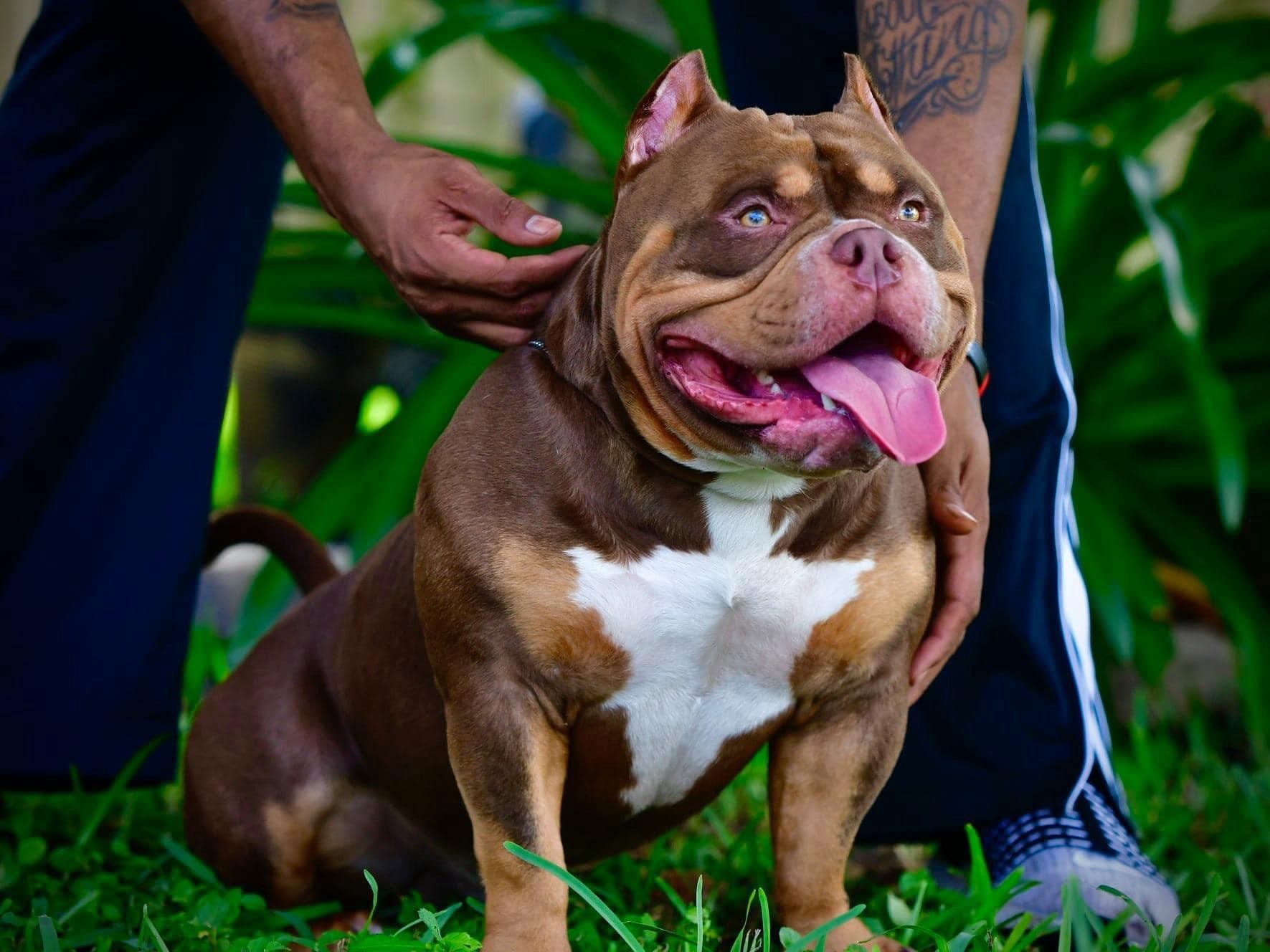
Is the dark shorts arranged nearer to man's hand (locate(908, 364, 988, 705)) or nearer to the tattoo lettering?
man's hand (locate(908, 364, 988, 705))

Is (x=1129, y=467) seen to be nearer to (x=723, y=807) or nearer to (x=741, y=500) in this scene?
(x=723, y=807)

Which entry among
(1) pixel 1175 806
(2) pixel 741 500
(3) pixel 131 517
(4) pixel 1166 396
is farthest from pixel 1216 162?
(3) pixel 131 517

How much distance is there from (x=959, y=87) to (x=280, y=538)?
151cm

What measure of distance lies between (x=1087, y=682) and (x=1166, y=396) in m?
1.62

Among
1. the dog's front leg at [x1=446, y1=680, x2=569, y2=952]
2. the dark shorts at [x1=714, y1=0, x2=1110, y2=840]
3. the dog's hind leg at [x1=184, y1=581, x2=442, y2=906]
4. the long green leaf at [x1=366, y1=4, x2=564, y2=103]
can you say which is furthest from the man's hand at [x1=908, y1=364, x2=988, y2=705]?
the long green leaf at [x1=366, y1=4, x2=564, y2=103]

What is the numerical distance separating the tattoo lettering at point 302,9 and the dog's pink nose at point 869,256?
38.2 inches

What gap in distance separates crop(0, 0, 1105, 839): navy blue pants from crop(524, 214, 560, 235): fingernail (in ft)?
2.61

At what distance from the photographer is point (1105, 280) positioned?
12.7ft

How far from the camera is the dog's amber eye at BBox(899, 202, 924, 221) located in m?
1.76

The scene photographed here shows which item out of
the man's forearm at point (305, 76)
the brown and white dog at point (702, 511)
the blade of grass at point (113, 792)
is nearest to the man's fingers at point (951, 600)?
the brown and white dog at point (702, 511)

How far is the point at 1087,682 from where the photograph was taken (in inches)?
94.2

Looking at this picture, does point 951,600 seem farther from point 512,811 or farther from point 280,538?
point 280,538

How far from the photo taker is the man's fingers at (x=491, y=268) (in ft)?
6.14

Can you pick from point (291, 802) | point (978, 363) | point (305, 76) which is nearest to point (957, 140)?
point (978, 363)
